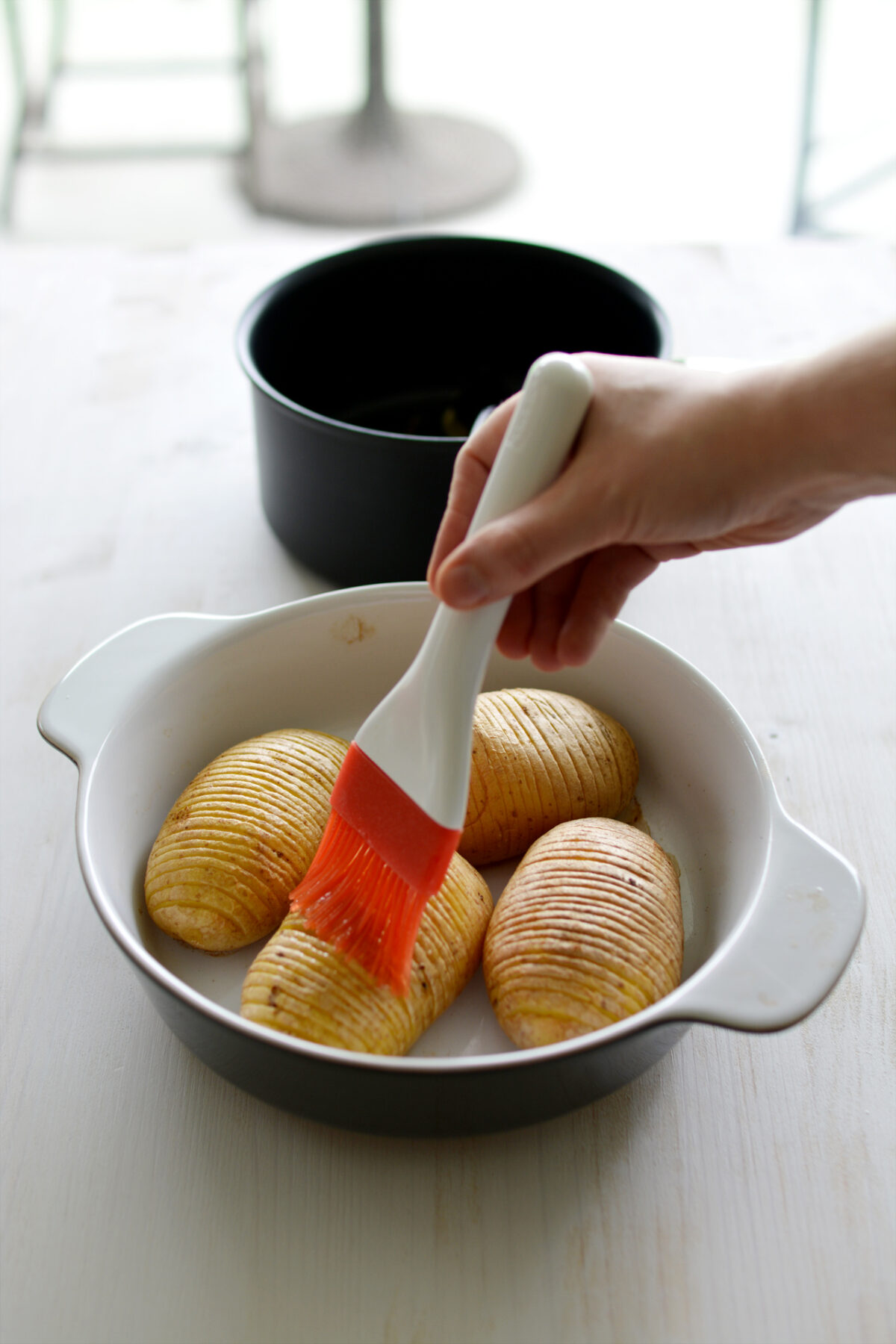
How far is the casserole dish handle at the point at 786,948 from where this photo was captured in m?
0.42

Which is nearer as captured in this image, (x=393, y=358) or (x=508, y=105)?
(x=393, y=358)

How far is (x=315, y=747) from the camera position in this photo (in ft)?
1.99

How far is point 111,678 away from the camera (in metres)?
0.57

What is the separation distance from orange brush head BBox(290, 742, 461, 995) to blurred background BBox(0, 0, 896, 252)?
5.11ft

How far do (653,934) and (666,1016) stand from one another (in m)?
0.09

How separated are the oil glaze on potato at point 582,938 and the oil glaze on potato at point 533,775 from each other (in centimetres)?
4

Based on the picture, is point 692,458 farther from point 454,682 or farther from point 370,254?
point 370,254

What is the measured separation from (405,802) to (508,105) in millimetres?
2712

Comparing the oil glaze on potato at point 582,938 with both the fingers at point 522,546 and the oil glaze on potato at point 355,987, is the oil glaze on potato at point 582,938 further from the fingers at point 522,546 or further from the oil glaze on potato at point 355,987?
the fingers at point 522,546

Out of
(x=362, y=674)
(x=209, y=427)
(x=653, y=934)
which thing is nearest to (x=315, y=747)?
(x=362, y=674)

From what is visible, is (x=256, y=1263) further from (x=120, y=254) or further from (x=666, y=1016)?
(x=120, y=254)

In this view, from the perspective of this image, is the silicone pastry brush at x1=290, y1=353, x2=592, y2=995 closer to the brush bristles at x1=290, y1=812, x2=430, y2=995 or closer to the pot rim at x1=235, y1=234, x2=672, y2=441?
the brush bristles at x1=290, y1=812, x2=430, y2=995

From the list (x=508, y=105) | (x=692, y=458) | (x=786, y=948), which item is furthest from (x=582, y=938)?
(x=508, y=105)

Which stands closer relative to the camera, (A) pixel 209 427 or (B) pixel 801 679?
(B) pixel 801 679
